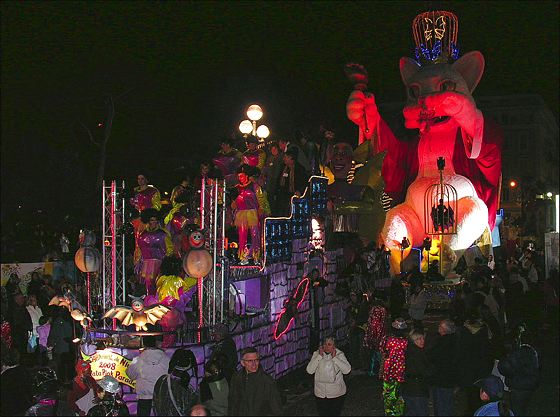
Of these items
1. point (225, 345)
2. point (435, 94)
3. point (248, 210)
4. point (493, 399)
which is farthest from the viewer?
point (435, 94)

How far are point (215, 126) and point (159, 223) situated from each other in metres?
21.7

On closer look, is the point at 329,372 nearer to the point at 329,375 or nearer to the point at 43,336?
the point at 329,375

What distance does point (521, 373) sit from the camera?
365 inches

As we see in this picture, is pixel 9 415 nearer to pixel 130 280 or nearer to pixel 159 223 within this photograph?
pixel 159 223

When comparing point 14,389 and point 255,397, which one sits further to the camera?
point 14,389

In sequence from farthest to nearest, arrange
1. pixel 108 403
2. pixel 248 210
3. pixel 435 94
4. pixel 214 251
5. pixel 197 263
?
pixel 435 94, pixel 248 210, pixel 214 251, pixel 197 263, pixel 108 403

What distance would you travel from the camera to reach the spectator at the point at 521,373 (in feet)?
30.3

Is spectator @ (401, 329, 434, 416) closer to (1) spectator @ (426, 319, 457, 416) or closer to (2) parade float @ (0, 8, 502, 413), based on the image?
(1) spectator @ (426, 319, 457, 416)

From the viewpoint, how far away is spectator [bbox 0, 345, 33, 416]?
28.8 ft

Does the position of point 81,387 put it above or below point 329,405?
above

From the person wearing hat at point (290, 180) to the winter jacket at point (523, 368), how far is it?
326 inches

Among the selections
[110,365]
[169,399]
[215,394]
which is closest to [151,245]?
[110,365]

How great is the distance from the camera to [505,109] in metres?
72.5

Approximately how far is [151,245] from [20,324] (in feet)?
8.25
